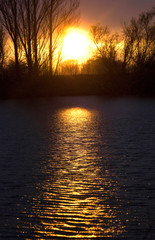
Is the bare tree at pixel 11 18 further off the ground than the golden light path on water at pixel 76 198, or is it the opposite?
the bare tree at pixel 11 18

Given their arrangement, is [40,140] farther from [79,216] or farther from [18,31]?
[18,31]

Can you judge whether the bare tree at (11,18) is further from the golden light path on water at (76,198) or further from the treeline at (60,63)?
the golden light path on water at (76,198)

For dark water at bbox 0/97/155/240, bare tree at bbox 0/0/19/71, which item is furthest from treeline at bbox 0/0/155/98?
dark water at bbox 0/97/155/240

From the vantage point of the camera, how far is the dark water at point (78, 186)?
257 cm

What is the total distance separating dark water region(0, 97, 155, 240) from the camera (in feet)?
Result: 8.45

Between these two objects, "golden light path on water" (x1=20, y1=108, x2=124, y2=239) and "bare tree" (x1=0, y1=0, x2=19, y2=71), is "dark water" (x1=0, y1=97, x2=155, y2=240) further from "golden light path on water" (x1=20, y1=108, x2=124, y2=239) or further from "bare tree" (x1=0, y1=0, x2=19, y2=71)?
"bare tree" (x1=0, y1=0, x2=19, y2=71)

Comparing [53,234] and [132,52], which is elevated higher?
[132,52]

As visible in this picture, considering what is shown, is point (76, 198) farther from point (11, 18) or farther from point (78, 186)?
point (11, 18)

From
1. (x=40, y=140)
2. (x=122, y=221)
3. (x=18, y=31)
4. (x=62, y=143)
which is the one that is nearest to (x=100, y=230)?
(x=122, y=221)

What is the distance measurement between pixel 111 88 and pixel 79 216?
2392cm

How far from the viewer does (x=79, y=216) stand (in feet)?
9.08

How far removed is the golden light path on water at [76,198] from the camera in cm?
254

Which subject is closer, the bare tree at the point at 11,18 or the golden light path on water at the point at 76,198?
the golden light path on water at the point at 76,198

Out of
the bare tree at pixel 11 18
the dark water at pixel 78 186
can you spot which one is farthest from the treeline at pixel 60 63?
the dark water at pixel 78 186
